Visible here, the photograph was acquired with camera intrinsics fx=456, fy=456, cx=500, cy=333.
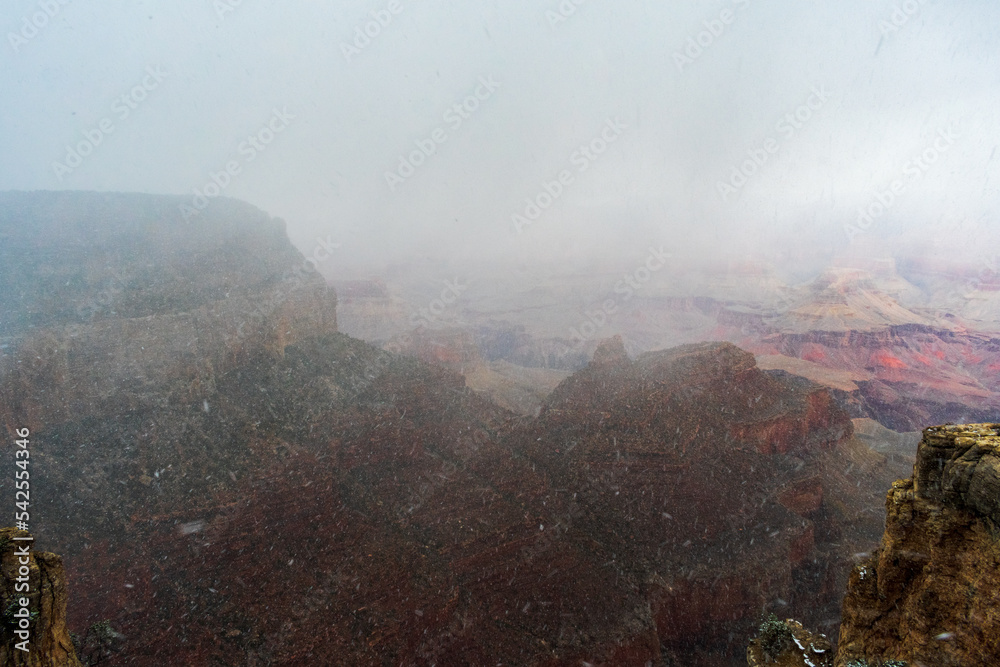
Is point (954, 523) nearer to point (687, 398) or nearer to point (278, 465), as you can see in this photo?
point (687, 398)

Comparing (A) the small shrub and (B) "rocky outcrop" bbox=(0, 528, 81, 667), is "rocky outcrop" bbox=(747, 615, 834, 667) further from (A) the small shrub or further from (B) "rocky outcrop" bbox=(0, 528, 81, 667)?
(B) "rocky outcrop" bbox=(0, 528, 81, 667)

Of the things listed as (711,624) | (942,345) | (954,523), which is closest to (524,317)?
(942,345)

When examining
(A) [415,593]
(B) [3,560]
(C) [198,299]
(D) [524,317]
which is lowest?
(D) [524,317]

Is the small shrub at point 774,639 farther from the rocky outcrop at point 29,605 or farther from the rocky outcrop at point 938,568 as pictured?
the rocky outcrop at point 29,605

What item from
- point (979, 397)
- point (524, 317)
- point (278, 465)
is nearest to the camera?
point (278, 465)

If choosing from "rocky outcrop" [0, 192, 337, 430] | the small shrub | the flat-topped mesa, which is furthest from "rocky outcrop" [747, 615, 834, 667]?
"rocky outcrop" [0, 192, 337, 430]

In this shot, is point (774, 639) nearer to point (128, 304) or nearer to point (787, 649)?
point (787, 649)
